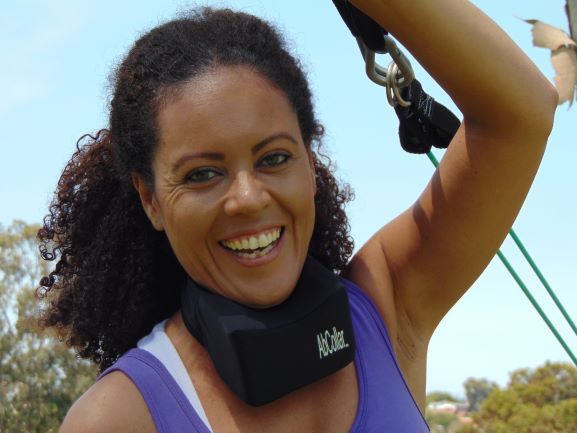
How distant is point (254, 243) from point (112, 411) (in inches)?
17.4

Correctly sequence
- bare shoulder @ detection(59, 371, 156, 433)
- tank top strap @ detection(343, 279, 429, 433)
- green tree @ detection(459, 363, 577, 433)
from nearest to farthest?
bare shoulder @ detection(59, 371, 156, 433) → tank top strap @ detection(343, 279, 429, 433) → green tree @ detection(459, 363, 577, 433)

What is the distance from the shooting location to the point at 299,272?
2111 millimetres

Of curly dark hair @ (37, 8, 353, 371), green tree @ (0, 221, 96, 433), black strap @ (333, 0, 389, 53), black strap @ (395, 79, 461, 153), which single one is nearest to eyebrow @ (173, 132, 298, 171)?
curly dark hair @ (37, 8, 353, 371)

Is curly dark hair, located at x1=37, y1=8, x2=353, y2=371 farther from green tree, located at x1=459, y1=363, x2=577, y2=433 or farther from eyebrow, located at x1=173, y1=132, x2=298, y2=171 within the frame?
green tree, located at x1=459, y1=363, x2=577, y2=433

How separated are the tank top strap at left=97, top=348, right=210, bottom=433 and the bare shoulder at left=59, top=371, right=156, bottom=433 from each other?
0.02m

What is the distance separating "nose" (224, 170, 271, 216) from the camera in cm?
195

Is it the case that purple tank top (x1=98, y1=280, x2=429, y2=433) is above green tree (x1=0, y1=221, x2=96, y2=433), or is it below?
below

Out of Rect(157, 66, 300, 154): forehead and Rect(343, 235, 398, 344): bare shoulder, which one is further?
Rect(343, 235, 398, 344): bare shoulder

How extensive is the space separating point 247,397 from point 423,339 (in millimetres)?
519

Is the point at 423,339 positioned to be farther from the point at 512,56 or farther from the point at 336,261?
the point at 512,56

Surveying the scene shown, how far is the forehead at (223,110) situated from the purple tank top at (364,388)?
1.53 feet

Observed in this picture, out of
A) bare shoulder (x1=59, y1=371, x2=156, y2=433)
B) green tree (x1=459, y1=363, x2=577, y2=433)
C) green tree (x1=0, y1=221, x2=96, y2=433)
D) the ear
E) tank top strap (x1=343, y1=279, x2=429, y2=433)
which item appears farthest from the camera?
green tree (x1=0, y1=221, x2=96, y2=433)

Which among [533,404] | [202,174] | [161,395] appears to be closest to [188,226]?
[202,174]

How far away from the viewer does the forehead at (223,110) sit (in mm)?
1960
